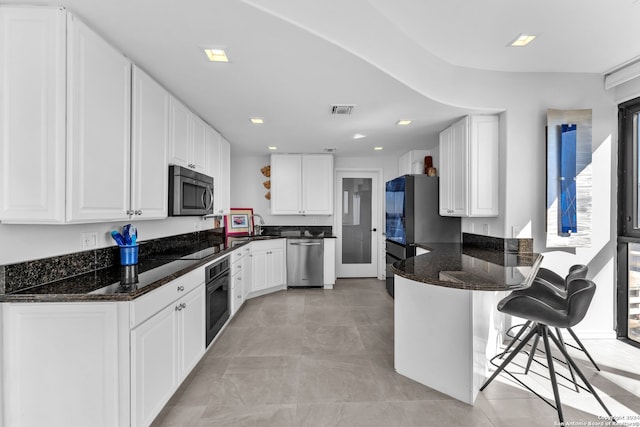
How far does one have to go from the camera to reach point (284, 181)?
17.4ft

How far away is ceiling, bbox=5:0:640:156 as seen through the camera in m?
1.67

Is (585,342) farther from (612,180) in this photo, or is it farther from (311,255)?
(311,255)

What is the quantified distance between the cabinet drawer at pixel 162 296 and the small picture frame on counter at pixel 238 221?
2.55m

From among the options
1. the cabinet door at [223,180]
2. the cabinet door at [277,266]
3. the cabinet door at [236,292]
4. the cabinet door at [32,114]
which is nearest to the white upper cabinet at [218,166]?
the cabinet door at [223,180]

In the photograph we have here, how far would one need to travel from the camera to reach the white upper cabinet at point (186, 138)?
2.70 metres

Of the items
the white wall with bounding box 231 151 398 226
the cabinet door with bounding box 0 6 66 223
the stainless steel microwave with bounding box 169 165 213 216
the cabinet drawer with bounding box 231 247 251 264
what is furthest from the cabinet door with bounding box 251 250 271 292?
the cabinet door with bounding box 0 6 66 223

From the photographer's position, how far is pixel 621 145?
3.08 metres

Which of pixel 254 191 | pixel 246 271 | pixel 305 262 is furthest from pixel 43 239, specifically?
pixel 254 191

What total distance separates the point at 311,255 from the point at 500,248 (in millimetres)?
2768

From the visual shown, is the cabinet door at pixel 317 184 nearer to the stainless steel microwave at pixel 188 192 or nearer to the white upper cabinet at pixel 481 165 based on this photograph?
the stainless steel microwave at pixel 188 192

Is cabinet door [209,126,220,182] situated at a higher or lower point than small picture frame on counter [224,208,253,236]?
higher

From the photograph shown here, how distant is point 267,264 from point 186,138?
2.38 meters

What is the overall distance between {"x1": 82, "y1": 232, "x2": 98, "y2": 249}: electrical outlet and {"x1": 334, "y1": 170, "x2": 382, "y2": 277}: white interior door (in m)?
4.14

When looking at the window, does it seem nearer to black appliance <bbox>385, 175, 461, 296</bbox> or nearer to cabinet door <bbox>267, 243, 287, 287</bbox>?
black appliance <bbox>385, 175, 461, 296</bbox>
